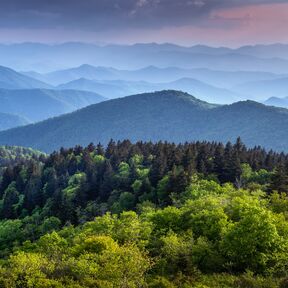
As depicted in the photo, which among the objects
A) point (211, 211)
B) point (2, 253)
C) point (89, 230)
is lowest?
point (2, 253)

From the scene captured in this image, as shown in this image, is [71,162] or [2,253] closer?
[2,253]

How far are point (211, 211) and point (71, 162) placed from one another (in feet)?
388

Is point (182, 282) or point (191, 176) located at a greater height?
point (191, 176)

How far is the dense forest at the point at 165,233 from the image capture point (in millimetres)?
44844

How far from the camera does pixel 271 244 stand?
173ft

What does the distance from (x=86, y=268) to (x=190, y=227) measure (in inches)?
944

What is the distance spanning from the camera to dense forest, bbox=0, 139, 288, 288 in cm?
4484

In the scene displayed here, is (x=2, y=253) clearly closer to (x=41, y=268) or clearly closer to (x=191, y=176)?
(x=191, y=176)

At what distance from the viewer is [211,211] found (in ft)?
210

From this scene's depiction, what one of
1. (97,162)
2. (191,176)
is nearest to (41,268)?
(191,176)

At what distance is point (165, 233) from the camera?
6419 centimetres

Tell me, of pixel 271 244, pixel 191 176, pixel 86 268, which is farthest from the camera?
pixel 191 176

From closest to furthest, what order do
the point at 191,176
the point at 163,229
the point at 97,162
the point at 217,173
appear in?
the point at 163,229, the point at 191,176, the point at 217,173, the point at 97,162

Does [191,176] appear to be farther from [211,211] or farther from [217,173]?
[211,211]
